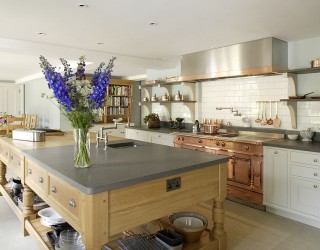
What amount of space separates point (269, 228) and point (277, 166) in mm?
736

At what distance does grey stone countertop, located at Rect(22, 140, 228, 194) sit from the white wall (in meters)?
5.44

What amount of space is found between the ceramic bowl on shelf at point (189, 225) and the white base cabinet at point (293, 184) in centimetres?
138

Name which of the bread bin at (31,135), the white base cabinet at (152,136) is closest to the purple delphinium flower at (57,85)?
the bread bin at (31,135)

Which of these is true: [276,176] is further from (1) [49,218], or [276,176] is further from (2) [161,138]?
(1) [49,218]

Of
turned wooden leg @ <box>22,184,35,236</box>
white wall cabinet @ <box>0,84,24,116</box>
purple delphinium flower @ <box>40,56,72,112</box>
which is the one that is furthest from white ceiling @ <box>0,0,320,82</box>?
white wall cabinet @ <box>0,84,24,116</box>

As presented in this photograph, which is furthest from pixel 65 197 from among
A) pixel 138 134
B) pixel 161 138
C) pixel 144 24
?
pixel 138 134

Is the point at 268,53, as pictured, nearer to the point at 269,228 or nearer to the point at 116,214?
the point at 269,228

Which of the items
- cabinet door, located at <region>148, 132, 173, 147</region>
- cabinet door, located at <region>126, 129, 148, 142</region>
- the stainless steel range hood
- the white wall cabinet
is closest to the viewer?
the stainless steel range hood

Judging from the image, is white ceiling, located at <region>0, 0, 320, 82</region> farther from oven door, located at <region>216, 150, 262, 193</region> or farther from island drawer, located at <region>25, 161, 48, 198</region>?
oven door, located at <region>216, 150, 262, 193</region>

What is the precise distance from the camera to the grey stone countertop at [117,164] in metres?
Result: 1.46

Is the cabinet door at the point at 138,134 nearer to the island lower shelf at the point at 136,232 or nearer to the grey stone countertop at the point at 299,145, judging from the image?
the grey stone countertop at the point at 299,145

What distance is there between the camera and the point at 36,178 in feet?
6.88

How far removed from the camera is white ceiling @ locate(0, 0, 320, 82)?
2.52 metres

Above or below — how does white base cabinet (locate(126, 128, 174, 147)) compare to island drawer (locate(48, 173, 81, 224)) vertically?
above
